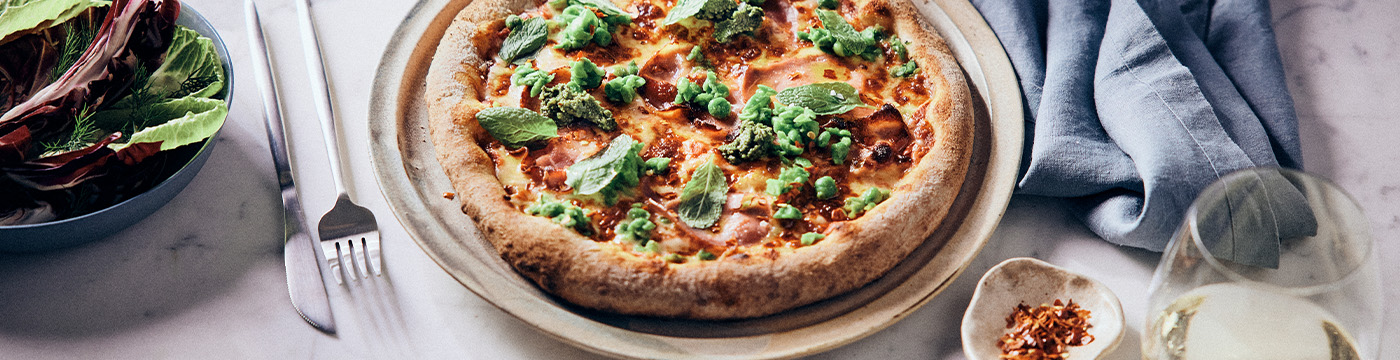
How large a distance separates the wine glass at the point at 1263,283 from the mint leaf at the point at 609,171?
1.71 m

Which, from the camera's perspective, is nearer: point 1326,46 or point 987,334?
point 987,334

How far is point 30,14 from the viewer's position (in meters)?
3.25

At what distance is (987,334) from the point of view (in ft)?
9.59

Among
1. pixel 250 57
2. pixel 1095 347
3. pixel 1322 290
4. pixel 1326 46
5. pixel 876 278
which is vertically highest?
pixel 250 57

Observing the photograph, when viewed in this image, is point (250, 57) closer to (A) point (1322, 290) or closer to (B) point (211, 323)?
(B) point (211, 323)

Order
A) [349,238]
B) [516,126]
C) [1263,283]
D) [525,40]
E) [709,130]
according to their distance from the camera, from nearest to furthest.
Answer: [1263,283] → [349,238] → [516,126] → [709,130] → [525,40]

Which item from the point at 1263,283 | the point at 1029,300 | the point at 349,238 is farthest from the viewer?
the point at 349,238

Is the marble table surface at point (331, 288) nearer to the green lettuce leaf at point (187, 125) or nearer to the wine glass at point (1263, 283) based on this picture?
the wine glass at point (1263, 283)

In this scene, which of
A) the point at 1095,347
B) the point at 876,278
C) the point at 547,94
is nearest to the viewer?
the point at 1095,347

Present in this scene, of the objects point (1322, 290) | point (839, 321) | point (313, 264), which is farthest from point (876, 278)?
point (313, 264)

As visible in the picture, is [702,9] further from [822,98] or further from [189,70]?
[189,70]

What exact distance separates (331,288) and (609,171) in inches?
43.0

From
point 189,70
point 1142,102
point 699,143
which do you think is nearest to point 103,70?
point 189,70

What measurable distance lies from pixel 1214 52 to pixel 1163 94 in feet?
2.43
